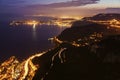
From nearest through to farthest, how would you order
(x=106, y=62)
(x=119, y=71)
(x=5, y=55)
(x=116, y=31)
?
(x=119, y=71), (x=106, y=62), (x=116, y=31), (x=5, y=55)

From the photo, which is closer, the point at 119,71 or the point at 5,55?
the point at 119,71

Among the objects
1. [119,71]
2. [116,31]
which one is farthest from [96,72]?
[116,31]

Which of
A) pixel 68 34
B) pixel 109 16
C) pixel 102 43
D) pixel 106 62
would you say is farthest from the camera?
pixel 109 16

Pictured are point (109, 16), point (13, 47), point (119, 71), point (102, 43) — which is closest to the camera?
Answer: point (119, 71)

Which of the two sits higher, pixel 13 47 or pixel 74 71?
pixel 74 71

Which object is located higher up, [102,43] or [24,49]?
[102,43]

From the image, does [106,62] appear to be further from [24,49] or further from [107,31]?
[24,49]

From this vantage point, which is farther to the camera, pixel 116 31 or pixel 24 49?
pixel 24 49

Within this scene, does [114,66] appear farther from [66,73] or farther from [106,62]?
[66,73]

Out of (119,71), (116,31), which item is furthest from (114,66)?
(116,31)
